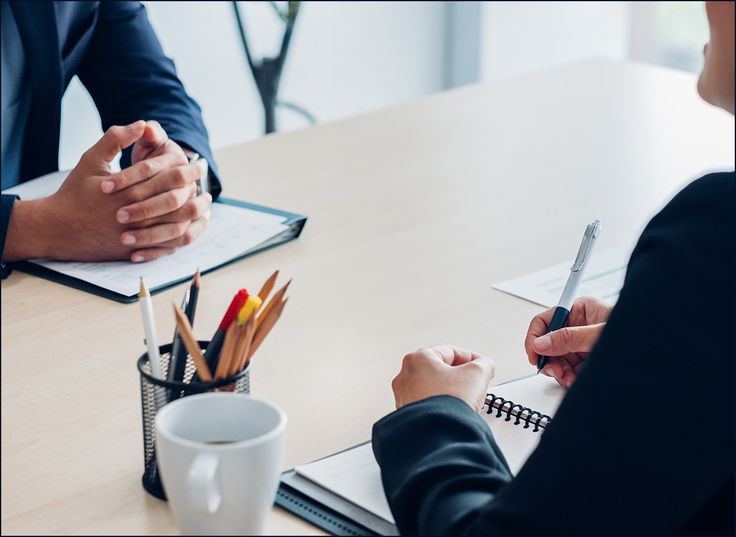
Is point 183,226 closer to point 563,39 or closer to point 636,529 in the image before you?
point 636,529

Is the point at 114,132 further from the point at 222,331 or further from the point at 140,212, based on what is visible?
the point at 222,331

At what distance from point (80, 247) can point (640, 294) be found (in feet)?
2.71

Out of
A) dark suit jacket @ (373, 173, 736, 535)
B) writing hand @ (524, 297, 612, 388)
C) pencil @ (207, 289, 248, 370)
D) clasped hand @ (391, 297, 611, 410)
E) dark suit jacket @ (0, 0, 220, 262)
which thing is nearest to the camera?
dark suit jacket @ (373, 173, 736, 535)

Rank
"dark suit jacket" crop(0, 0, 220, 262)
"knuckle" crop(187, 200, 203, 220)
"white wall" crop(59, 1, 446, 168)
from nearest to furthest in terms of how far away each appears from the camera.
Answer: "knuckle" crop(187, 200, 203, 220) < "dark suit jacket" crop(0, 0, 220, 262) < "white wall" crop(59, 1, 446, 168)

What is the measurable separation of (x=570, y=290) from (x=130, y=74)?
38.9 inches

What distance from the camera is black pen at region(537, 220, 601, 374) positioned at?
1067 mm

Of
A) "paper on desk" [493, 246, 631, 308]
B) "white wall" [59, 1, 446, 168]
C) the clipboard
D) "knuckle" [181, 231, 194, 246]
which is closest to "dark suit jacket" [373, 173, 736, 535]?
"paper on desk" [493, 246, 631, 308]

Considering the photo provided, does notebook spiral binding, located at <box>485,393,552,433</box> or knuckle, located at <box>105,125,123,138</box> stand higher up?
knuckle, located at <box>105,125,123,138</box>

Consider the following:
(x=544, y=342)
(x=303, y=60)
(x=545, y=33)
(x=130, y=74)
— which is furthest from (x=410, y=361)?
(x=545, y=33)

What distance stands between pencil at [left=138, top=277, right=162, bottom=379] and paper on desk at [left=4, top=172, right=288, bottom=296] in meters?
0.42

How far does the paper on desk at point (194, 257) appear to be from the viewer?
4.14 feet

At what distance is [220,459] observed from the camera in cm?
67

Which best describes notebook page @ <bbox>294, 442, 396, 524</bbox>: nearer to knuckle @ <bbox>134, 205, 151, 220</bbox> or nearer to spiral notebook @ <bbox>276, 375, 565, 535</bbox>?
spiral notebook @ <bbox>276, 375, 565, 535</bbox>

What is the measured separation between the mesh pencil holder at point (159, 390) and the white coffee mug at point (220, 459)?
4 centimetres
